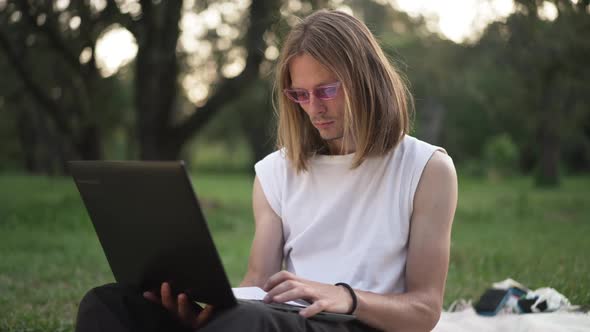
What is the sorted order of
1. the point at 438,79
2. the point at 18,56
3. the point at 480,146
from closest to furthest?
the point at 18,56
the point at 438,79
the point at 480,146

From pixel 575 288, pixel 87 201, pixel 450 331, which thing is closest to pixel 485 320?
pixel 450 331

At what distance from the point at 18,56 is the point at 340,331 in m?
10.0

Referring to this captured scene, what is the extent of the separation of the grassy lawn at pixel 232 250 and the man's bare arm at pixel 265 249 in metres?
1.72

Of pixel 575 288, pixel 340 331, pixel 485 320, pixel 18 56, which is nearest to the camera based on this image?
pixel 340 331

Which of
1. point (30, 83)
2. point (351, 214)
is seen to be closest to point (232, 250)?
point (30, 83)

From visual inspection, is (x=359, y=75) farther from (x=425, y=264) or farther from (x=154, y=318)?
(x=154, y=318)

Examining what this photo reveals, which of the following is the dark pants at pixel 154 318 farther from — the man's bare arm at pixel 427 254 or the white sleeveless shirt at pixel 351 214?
the white sleeveless shirt at pixel 351 214

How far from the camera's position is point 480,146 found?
3481 cm

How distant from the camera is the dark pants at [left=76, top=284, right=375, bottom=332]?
1961mm

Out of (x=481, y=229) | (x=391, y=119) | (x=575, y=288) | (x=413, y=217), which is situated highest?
(x=391, y=119)

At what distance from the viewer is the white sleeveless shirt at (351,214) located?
2.45 m

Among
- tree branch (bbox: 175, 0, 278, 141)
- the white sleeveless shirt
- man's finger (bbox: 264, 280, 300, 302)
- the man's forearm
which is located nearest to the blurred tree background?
tree branch (bbox: 175, 0, 278, 141)

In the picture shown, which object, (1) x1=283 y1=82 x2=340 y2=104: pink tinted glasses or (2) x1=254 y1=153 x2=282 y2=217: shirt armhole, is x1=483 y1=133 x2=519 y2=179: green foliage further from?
(1) x1=283 y1=82 x2=340 y2=104: pink tinted glasses

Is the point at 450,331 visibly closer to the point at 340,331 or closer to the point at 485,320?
the point at 485,320
